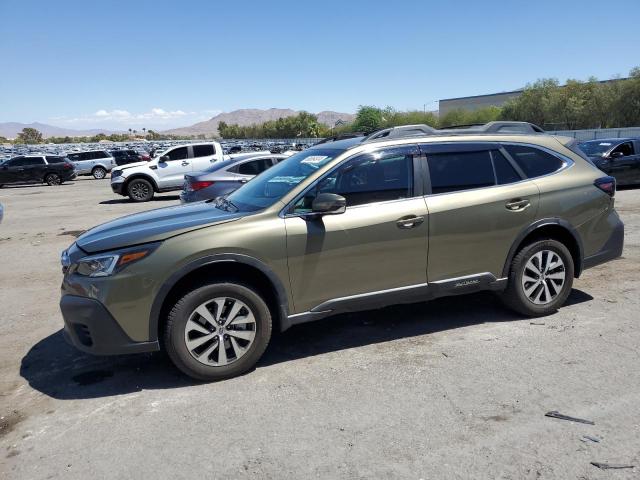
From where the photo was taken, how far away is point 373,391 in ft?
12.0

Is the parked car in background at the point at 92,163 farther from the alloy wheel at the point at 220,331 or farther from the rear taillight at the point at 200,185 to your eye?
the alloy wheel at the point at 220,331

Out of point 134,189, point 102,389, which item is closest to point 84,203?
point 134,189

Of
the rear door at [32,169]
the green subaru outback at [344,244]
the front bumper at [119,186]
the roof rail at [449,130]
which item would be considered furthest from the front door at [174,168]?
the roof rail at [449,130]

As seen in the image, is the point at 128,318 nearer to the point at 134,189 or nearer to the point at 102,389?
the point at 102,389

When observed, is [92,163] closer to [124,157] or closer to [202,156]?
[124,157]

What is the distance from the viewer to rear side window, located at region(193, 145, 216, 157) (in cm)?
1859

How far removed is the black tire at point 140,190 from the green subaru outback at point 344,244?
1390cm

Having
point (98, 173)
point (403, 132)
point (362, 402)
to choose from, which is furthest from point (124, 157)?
point (362, 402)

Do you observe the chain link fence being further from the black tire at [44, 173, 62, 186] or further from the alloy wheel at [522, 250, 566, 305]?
the alloy wheel at [522, 250, 566, 305]

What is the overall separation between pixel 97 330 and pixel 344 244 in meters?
1.91

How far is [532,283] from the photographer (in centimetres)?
484

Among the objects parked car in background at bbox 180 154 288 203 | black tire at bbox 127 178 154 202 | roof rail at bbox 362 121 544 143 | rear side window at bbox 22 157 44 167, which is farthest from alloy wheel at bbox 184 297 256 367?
rear side window at bbox 22 157 44 167

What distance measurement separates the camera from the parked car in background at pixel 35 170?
90.2 ft

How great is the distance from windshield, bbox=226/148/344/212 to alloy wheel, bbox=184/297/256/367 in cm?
82
